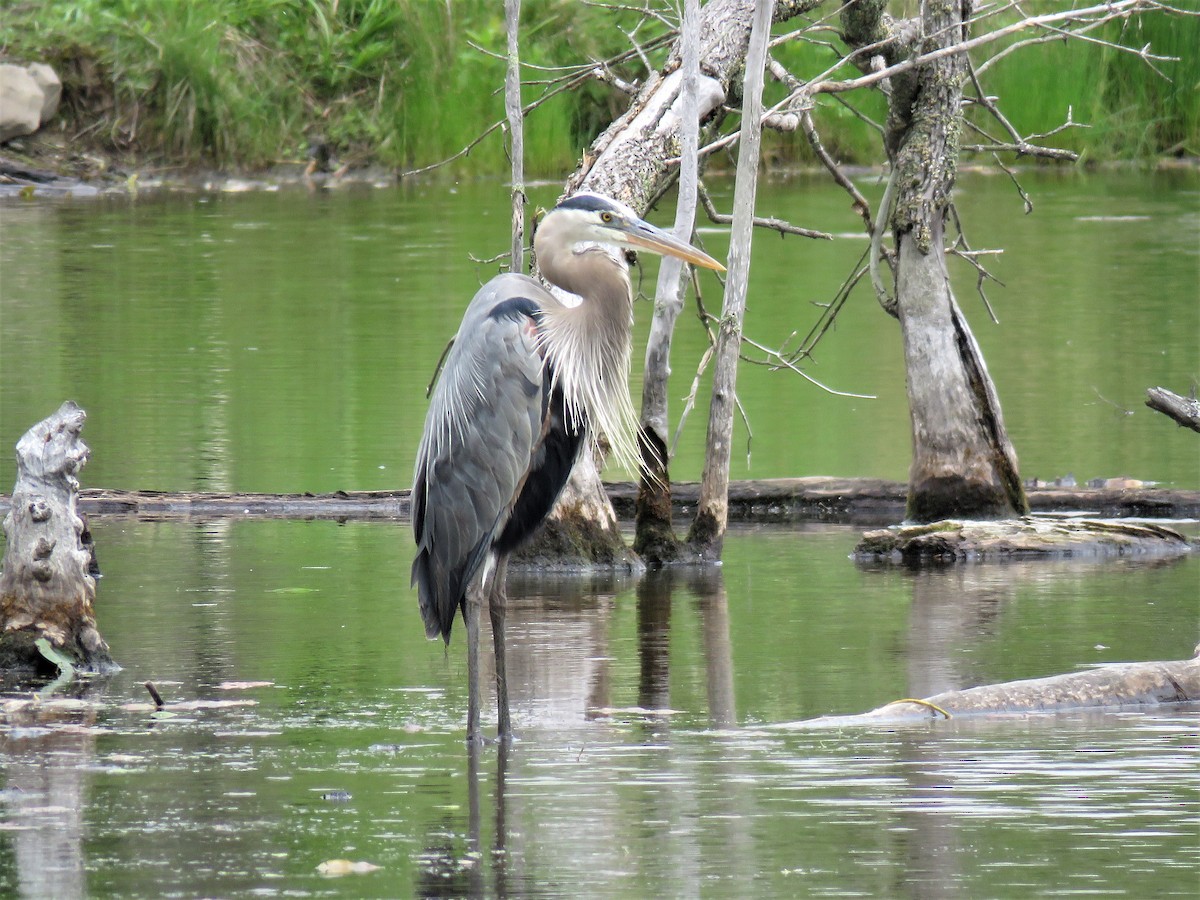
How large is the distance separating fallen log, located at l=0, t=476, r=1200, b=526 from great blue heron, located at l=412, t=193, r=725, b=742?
3673 mm

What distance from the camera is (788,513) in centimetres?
1118

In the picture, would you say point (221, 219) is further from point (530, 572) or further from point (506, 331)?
point (506, 331)

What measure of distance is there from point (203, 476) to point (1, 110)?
18.8 metres

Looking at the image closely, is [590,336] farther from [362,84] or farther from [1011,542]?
[362,84]

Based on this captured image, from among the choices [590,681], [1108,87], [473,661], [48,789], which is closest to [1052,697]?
[590,681]

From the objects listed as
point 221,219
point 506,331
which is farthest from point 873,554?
point 221,219

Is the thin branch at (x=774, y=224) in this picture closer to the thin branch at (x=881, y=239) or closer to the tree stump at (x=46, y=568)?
the thin branch at (x=881, y=239)

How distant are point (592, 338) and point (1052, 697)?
5.94ft

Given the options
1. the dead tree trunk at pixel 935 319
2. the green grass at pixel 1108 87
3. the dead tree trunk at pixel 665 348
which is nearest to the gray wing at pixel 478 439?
the dead tree trunk at pixel 665 348

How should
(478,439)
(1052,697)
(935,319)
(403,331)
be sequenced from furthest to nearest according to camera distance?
(403,331)
(935,319)
(478,439)
(1052,697)

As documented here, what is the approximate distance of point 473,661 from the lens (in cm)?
688

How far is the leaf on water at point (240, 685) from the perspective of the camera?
289 inches

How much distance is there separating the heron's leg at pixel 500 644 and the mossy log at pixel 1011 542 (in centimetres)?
314

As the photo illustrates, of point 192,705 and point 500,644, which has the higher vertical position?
point 500,644
